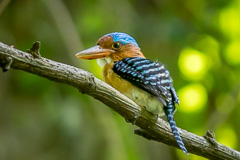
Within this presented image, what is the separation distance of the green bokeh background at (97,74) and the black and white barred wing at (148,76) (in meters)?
1.35

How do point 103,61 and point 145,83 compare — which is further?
point 103,61

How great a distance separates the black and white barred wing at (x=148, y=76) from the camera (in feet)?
9.55

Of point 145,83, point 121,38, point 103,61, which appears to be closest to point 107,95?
point 145,83

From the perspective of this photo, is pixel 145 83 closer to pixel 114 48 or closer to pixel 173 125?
pixel 173 125

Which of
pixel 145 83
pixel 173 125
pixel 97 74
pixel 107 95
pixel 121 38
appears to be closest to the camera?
pixel 107 95

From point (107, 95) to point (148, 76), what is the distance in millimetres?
557

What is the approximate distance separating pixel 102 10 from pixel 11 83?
1191 millimetres

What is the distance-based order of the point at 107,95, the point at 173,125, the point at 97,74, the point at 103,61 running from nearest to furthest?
1. the point at 107,95
2. the point at 173,125
3. the point at 103,61
4. the point at 97,74

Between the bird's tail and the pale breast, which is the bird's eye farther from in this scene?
the bird's tail

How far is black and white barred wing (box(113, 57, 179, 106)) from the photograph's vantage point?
2912 millimetres

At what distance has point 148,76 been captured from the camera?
9.72 feet

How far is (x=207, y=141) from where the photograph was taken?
296cm

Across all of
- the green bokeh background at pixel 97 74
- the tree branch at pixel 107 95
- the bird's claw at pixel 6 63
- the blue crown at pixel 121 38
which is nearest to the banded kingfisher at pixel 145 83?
the tree branch at pixel 107 95

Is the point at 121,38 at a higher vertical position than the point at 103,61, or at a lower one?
higher
